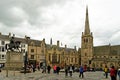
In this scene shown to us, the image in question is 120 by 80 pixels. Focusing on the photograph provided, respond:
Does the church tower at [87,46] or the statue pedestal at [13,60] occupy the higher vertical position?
the church tower at [87,46]

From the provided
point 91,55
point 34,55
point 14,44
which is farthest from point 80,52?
point 14,44

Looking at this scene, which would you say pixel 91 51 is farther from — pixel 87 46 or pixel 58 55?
pixel 58 55

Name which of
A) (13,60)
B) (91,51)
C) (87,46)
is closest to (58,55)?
(87,46)

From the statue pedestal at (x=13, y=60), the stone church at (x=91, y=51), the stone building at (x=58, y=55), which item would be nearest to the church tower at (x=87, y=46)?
the stone church at (x=91, y=51)

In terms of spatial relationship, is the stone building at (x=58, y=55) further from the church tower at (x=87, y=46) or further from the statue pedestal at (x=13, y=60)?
the statue pedestal at (x=13, y=60)

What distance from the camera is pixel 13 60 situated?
36.0 metres

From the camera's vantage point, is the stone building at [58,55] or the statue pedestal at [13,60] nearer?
the statue pedestal at [13,60]

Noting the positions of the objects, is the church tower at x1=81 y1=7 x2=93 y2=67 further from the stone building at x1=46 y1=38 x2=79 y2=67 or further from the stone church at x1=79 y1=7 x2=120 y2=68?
the stone building at x1=46 y1=38 x2=79 y2=67

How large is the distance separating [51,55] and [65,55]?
11.0 m

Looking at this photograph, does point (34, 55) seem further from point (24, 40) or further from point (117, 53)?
point (117, 53)

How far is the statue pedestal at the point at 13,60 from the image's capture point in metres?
35.9

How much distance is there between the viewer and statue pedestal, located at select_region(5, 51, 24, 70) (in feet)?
118

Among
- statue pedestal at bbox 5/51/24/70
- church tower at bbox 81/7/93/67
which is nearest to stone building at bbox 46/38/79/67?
church tower at bbox 81/7/93/67

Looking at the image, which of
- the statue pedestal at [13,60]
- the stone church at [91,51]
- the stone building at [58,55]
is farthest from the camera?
the stone church at [91,51]
